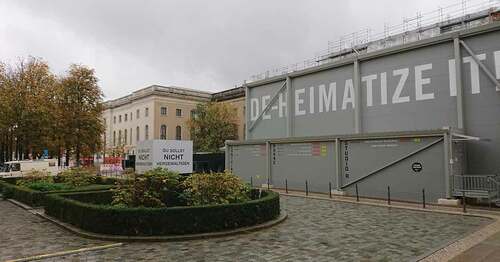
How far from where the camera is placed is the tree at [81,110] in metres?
42.9

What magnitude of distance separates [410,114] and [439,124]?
1910 mm

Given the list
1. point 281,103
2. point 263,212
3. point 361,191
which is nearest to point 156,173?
point 263,212

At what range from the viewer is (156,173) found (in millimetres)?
12555

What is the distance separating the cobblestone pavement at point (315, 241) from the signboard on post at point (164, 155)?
6.07 meters

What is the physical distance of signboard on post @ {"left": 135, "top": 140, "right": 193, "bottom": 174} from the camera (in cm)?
1867

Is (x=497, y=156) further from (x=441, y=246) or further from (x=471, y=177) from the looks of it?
(x=441, y=246)

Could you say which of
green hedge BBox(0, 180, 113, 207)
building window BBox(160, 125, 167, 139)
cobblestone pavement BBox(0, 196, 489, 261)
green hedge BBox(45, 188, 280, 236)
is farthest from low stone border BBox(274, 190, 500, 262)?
building window BBox(160, 125, 167, 139)

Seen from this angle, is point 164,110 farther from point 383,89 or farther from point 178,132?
point 383,89

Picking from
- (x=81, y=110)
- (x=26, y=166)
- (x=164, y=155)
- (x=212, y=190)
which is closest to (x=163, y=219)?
(x=212, y=190)

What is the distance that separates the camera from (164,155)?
19172 mm

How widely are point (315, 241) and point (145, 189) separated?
220 inches

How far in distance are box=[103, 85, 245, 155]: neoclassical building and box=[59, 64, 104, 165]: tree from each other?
25.2m

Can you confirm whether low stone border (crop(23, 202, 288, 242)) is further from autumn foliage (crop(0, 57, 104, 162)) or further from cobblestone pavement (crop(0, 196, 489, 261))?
autumn foliage (crop(0, 57, 104, 162))

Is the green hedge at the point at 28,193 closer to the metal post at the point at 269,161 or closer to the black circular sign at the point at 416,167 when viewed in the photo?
the metal post at the point at 269,161
